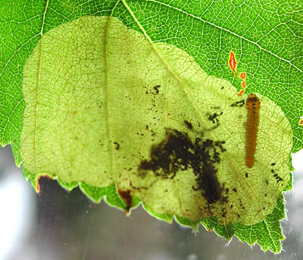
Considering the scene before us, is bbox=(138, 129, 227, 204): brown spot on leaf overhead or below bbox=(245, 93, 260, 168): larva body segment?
below

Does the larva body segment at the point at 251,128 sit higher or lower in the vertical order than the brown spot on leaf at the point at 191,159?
higher

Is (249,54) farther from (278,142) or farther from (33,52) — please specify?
(33,52)

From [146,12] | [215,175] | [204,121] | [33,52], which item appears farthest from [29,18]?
[215,175]

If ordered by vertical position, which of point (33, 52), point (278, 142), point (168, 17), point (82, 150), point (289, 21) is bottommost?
point (82, 150)

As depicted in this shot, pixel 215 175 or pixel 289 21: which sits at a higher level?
pixel 289 21

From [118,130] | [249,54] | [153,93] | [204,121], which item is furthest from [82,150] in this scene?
[249,54]
